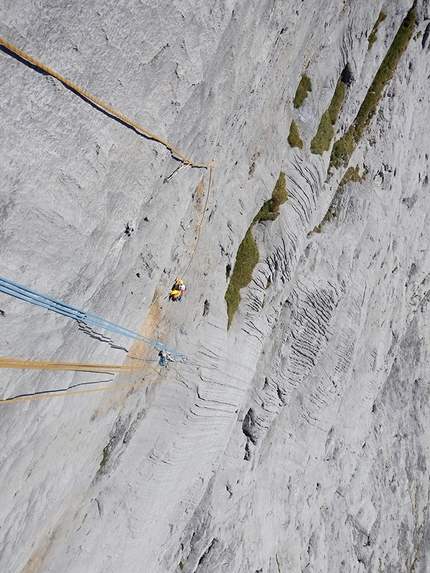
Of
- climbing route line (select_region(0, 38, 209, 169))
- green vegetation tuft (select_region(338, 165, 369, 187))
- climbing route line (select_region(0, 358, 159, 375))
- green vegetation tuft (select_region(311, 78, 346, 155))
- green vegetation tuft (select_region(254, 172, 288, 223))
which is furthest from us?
green vegetation tuft (select_region(338, 165, 369, 187))

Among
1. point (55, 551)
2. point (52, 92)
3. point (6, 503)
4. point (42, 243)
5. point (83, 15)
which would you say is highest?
point (83, 15)

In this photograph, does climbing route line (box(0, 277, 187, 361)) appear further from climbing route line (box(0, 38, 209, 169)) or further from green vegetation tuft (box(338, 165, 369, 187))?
green vegetation tuft (box(338, 165, 369, 187))

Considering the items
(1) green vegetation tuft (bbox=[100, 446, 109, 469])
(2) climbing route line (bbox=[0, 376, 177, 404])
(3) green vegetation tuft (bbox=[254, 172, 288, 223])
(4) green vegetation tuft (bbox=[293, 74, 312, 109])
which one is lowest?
(1) green vegetation tuft (bbox=[100, 446, 109, 469])

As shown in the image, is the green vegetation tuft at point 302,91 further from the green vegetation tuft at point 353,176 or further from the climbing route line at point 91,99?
the climbing route line at point 91,99

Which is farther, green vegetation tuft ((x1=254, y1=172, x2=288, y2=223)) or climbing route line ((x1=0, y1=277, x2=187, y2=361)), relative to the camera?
green vegetation tuft ((x1=254, y1=172, x2=288, y2=223))

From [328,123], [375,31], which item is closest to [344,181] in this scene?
[328,123]

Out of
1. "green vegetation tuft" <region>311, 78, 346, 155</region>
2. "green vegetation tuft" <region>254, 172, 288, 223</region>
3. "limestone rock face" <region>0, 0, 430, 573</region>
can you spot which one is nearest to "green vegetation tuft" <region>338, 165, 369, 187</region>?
"limestone rock face" <region>0, 0, 430, 573</region>

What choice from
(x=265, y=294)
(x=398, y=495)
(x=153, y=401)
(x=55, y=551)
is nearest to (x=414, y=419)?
(x=398, y=495)

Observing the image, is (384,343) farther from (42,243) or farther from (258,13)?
(42,243)
